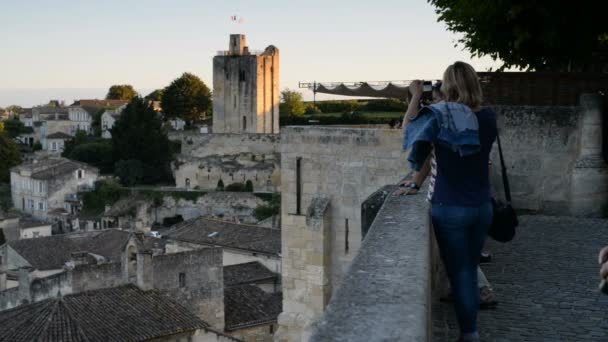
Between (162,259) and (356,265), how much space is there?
21.4m

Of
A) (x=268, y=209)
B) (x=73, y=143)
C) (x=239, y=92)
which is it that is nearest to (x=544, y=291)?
(x=268, y=209)

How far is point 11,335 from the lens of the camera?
19641 mm

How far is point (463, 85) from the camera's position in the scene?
16.0 feet

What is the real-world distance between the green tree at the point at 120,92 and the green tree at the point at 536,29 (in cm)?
11963

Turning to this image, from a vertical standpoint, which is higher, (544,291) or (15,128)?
(544,291)

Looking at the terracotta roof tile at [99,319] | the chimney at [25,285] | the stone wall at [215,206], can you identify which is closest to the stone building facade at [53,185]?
the stone wall at [215,206]

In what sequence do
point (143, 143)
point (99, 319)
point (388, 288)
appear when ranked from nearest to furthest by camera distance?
point (388, 288) → point (99, 319) → point (143, 143)

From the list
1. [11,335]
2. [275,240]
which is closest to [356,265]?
[11,335]

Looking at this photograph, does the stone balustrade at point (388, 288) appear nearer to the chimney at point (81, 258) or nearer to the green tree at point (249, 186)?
the chimney at point (81, 258)

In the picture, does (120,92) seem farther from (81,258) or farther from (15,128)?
(81,258)

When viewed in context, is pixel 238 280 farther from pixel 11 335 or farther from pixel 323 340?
pixel 323 340

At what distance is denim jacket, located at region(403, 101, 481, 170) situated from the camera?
15.6 feet

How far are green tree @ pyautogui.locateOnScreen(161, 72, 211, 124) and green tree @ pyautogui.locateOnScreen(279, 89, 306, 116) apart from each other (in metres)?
8.13

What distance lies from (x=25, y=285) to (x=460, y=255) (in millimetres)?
23336
